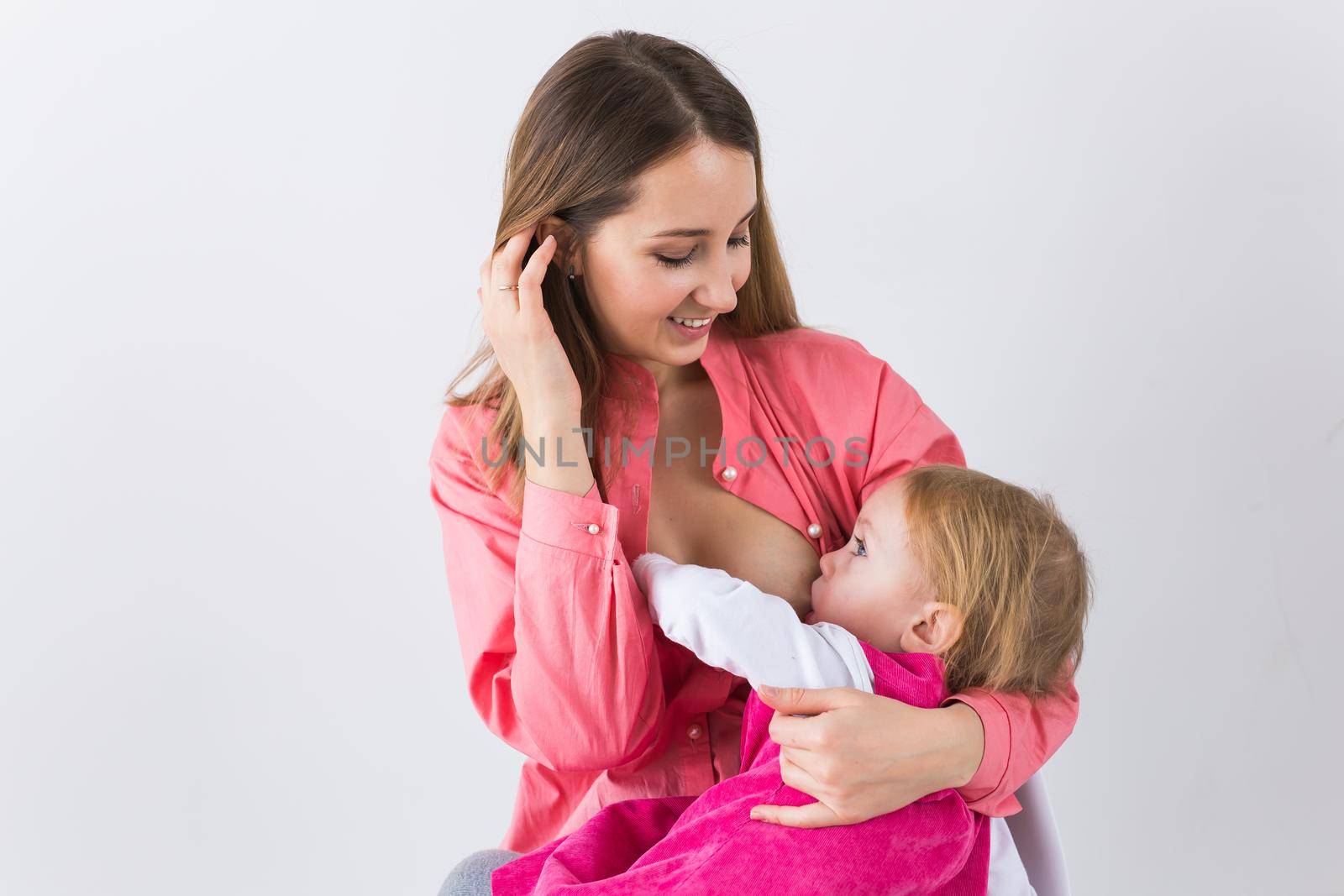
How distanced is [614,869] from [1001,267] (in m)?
1.57

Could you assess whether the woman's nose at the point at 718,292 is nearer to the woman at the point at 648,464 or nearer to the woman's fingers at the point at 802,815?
the woman at the point at 648,464

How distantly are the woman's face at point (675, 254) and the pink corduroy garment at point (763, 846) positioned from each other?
531mm

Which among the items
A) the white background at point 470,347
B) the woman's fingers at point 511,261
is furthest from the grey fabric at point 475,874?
the white background at point 470,347

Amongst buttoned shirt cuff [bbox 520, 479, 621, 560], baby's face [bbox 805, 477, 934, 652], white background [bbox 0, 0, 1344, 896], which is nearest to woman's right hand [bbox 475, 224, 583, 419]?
buttoned shirt cuff [bbox 520, 479, 621, 560]

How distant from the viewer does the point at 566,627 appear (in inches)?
75.2

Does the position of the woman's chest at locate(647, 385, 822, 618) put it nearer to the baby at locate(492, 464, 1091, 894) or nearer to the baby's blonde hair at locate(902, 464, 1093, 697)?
the baby at locate(492, 464, 1091, 894)

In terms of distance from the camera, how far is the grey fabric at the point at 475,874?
196 centimetres

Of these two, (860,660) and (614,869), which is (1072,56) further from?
(614,869)

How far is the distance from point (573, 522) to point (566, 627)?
145mm

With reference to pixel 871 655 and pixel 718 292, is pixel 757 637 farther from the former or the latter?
pixel 718 292

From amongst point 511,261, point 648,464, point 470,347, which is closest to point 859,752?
point 648,464

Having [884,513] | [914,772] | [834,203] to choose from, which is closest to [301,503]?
[834,203]

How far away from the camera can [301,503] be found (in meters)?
3.02

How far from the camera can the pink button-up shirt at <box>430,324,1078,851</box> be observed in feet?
6.24
